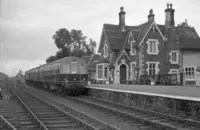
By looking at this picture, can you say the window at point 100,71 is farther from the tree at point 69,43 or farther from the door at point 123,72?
the tree at point 69,43

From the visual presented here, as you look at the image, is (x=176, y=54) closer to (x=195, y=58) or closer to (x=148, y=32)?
(x=195, y=58)

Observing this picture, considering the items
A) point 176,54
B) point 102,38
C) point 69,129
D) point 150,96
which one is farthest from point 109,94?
point 102,38

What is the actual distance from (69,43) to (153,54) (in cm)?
4642

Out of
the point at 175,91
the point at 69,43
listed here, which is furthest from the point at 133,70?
the point at 69,43

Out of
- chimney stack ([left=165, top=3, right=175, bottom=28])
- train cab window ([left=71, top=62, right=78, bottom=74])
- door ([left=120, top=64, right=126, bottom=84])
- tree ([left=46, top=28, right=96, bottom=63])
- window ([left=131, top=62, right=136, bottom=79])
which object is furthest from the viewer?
tree ([left=46, top=28, right=96, bottom=63])

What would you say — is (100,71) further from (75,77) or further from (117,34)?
(75,77)

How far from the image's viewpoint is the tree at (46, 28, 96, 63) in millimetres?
72312

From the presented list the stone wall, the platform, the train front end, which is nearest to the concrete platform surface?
the platform

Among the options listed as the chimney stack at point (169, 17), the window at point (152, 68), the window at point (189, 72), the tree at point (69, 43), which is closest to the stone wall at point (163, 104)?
the window at point (152, 68)

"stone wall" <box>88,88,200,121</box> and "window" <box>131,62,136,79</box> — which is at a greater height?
"window" <box>131,62,136,79</box>

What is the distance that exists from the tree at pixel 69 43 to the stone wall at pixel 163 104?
5361 centimetres

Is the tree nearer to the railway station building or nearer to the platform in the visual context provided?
the railway station building

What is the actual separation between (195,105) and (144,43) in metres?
21.0

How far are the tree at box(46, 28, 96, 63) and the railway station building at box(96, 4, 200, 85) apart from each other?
36.7 meters
